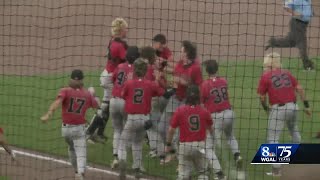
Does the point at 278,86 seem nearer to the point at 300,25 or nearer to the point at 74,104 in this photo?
the point at 74,104

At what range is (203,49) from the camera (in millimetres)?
16406

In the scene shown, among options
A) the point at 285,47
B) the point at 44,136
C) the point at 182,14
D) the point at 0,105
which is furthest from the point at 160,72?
the point at 182,14

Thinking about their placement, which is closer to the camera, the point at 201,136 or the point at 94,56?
the point at 201,136

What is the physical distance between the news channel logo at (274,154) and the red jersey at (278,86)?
0.63 metres

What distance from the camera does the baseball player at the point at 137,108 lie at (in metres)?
9.31

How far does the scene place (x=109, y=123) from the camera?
12.0 metres

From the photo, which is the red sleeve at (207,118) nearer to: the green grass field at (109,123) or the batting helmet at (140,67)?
the batting helmet at (140,67)

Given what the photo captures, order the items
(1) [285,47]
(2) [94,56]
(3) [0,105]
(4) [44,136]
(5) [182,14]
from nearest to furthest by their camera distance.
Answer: (4) [44,136]
(3) [0,105]
(1) [285,47]
(2) [94,56]
(5) [182,14]

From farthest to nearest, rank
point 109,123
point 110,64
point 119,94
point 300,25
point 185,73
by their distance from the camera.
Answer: point 300,25
point 109,123
point 110,64
point 119,94
point 185,73

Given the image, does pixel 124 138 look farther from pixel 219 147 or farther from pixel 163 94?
pixel 219 147

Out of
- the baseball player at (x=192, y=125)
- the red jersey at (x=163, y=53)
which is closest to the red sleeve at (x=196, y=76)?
the red jersey at (x=163, y=53)

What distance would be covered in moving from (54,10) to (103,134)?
860cm

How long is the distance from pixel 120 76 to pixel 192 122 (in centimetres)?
156

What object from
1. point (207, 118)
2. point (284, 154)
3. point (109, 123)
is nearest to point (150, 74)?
point (207, 118)
